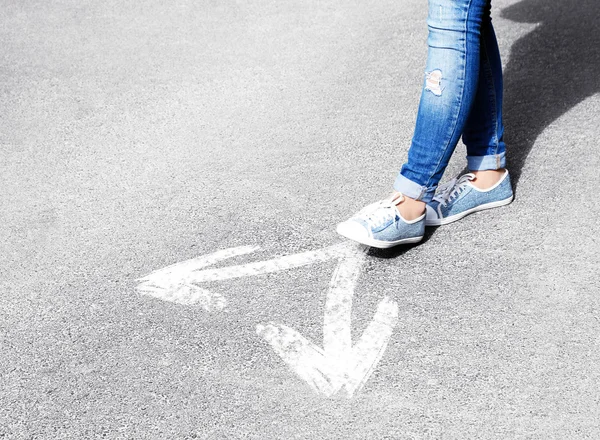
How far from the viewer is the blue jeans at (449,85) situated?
2744 millimetres

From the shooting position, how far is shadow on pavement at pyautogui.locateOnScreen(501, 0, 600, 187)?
3807 mm

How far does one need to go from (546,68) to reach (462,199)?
150 centimetres

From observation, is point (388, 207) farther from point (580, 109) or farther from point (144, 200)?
point (580, 109)

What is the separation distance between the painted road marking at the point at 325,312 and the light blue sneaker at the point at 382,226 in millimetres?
119

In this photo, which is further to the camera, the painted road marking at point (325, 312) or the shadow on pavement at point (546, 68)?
the shadow on pavement at point (546, 68)

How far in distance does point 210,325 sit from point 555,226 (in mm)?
1384

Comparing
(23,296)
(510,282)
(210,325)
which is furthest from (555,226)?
(23,296)

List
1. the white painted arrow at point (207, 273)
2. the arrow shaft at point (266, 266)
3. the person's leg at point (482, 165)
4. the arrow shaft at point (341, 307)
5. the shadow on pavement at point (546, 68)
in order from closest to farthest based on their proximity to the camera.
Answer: the arrow shaft at point (341, 307)
the white painted arrow at point (207, 273)
the arrow shaft at point (266, 266)
the person's leg at point (482, 165)
the shadow on pavement at point (546, 68)

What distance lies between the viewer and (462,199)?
3174 millimetres

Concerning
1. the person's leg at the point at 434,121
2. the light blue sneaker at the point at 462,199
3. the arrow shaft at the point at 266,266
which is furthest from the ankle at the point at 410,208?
the arrow shaft at the point at 266,266

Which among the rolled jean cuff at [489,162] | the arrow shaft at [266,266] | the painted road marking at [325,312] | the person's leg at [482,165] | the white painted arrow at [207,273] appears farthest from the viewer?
the rolled jean cuff at [489,162]

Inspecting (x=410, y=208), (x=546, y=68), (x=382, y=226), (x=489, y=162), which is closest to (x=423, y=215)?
(x=410, y=208)

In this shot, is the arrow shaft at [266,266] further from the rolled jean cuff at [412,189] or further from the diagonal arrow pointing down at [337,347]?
the rolled jean cuff at [412,189]

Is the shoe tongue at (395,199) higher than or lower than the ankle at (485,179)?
higher
